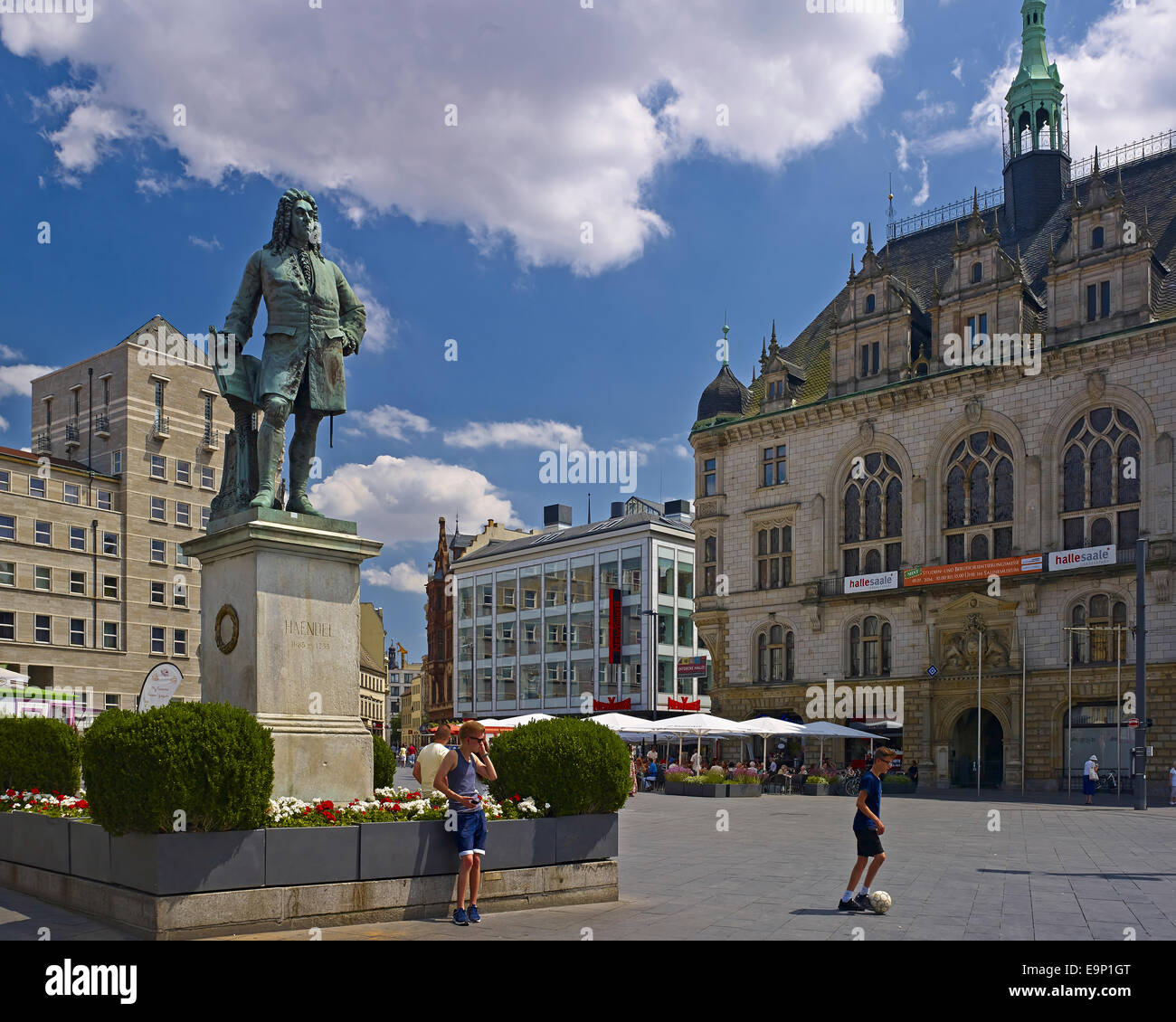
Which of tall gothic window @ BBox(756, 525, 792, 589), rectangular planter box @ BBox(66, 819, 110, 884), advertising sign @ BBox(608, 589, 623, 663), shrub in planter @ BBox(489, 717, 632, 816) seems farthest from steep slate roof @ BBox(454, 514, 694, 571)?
rectangular planter box @ BBox(66, 819, 110, 884)

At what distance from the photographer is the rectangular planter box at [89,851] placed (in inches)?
424

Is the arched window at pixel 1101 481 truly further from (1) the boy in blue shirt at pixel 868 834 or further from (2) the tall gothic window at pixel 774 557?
(1) the boy in blue shirt at pixel 868 834

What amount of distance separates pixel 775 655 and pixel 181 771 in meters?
53.0

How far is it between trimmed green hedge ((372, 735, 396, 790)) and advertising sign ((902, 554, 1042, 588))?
41155 millimetres

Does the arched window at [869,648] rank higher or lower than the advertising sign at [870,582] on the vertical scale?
lower

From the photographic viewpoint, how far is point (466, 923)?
1128 cm

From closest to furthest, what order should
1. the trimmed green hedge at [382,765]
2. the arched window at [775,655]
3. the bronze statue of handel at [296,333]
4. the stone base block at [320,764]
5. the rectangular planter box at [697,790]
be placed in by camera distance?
1. the stone base block at [320,764]
2. the bronze statue of handel at [296,333]
3. the trimmed green hedge at [382,765]
4. the rectangular planter box at [697,790]
5. the arched window at [775,655]

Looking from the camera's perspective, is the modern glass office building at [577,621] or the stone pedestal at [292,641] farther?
the modern glass office building at [577,621]

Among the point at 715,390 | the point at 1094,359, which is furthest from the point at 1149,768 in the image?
the point at 715,390

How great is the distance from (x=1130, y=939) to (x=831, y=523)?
48221 millimetres

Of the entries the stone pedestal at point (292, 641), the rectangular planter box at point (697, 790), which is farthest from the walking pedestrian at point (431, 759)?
the rectangular planter box at point (697, 790)

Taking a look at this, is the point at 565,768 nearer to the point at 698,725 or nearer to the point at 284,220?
the point at 284,220

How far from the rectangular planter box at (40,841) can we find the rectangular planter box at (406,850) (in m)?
2.92
